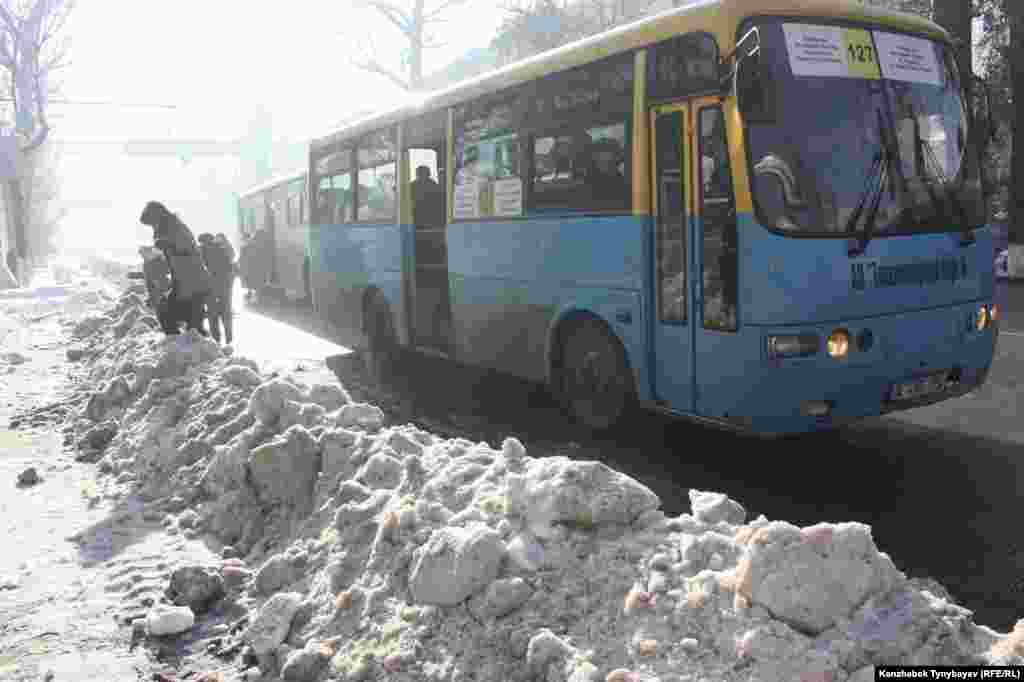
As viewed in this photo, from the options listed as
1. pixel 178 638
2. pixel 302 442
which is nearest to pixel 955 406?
pixel 302 442

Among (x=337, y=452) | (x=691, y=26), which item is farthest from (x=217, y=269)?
(x=691, y=26)

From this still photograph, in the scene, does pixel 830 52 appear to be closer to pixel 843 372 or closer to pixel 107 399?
pixel 843 372

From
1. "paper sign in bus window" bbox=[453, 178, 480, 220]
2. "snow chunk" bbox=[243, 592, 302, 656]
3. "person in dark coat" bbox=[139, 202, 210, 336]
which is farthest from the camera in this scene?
"person in dark coat" bbox=[139, 202, 210, 336]

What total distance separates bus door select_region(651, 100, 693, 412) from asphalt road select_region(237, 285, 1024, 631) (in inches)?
27.9

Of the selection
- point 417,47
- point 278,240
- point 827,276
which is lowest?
point 827,276

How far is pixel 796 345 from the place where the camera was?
5.76 meters

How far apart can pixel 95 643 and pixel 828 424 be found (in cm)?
439

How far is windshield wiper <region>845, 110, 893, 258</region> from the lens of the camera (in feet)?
19.2

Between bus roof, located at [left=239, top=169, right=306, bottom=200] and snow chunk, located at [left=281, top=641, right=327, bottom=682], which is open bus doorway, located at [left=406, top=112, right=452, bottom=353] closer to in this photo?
snow chunk, located at [left=281, top=641, right=327, bottom=682]

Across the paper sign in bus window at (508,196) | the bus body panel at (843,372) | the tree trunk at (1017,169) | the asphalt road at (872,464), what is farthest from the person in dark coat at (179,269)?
the tree trunk at (1017,169)

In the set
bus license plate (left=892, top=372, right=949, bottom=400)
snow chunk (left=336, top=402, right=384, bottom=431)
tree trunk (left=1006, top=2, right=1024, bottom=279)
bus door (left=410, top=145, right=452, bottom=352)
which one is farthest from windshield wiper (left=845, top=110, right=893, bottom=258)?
tree trunk (left=1006, top=2, right=1024, bottom=279)

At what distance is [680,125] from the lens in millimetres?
6395

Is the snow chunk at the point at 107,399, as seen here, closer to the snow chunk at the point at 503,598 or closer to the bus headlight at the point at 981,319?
the snow chunk at the point at 503,598

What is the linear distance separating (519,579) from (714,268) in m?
3.34
